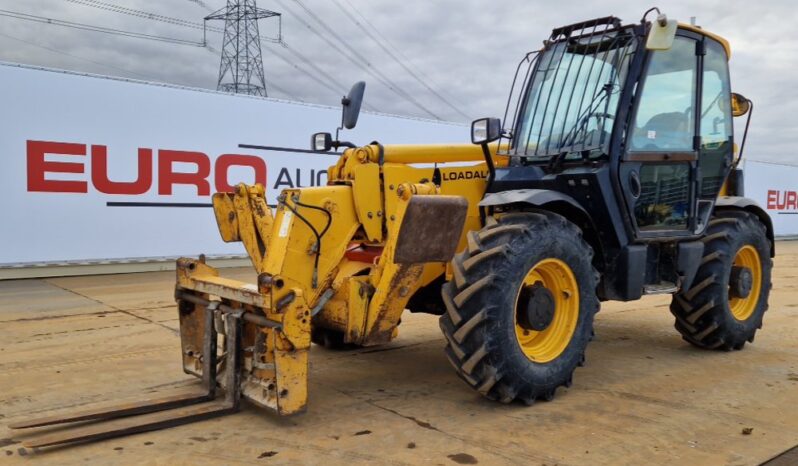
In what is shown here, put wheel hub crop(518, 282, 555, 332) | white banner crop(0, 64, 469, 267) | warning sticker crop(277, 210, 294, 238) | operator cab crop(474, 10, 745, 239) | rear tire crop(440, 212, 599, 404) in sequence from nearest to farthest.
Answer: rear tire crop(440, 212, 599, 404)
warning sticker crop(277, 210, 294, 238)
wheel hub crop(518, 282, 555, 332)
operator cab crop(474, 10, 745, 239)
white banner crop(0, 64, 469, 267)

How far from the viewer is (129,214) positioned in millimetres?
11297

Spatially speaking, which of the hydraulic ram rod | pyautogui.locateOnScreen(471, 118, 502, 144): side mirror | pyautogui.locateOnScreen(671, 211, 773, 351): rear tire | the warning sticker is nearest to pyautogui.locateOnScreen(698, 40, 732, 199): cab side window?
pyautogui.locateOnScreen(671, 211, 773, 351): rear tire

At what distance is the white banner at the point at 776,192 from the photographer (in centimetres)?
2306

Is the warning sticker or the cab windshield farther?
the cab windshield

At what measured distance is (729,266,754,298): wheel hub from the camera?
5946mm

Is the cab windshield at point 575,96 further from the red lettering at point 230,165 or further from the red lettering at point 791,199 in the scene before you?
the red lettering at point 791,199

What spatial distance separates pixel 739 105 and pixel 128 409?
19.3ft

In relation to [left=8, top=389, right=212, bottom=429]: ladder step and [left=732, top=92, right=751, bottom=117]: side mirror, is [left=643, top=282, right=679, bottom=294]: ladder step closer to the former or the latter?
[left=732, top=92, right=751, bottom=117]: side mirror

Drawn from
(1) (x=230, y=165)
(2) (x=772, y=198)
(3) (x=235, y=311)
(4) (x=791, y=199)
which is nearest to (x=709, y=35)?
(3) (x=235, y=311)

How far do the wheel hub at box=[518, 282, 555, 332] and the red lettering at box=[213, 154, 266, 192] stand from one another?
8908mm

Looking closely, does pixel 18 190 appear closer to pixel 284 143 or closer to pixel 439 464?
pixel 284 143

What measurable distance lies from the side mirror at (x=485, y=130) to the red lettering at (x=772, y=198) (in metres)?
23.1

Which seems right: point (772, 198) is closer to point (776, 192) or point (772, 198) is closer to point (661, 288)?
point (776, 192)

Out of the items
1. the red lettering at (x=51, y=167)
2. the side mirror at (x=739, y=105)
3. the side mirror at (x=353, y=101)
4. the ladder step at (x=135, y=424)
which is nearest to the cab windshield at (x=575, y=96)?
the side mirror at (x=353, y=101)
